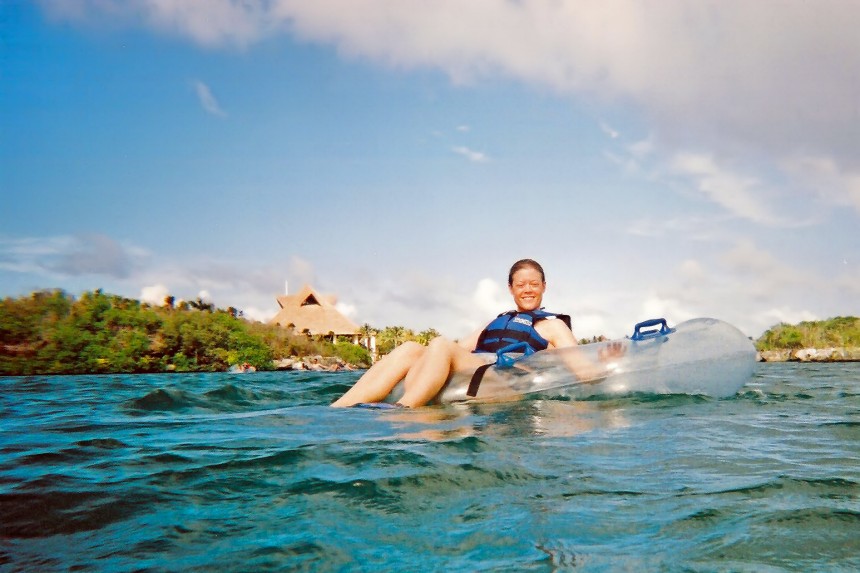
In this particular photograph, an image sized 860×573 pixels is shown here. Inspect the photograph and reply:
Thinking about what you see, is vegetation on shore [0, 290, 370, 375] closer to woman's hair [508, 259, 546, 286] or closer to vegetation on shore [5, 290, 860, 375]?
vegetation on shore [5, 290, 860, 375]

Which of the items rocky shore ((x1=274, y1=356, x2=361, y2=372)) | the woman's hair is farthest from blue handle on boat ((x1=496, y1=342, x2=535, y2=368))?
rocky shore ((x1=274, y1=356, x2=361, y2=372))

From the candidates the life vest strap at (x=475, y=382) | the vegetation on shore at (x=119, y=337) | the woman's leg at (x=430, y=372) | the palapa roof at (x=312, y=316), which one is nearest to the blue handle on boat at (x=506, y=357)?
the life vest strap at (x=475, y=382)

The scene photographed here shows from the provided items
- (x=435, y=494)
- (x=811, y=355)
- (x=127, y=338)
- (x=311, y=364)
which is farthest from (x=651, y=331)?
(x=811, y=355)

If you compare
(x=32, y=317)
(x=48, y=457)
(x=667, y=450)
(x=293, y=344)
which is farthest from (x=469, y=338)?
(x=293, y=344)

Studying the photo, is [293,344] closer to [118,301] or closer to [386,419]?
[118,301]

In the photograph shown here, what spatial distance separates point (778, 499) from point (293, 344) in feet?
80.3

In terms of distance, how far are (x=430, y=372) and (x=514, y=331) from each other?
1.07 meters

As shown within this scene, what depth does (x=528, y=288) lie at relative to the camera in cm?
563

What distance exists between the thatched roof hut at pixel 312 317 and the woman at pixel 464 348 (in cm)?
2688

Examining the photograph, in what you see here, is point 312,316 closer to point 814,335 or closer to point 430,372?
point 814,335

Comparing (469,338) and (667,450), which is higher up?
(469,338)

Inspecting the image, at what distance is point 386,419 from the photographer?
3.92m

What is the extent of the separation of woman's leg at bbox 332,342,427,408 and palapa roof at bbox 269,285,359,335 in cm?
2744

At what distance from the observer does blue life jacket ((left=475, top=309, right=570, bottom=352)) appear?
5.35m
